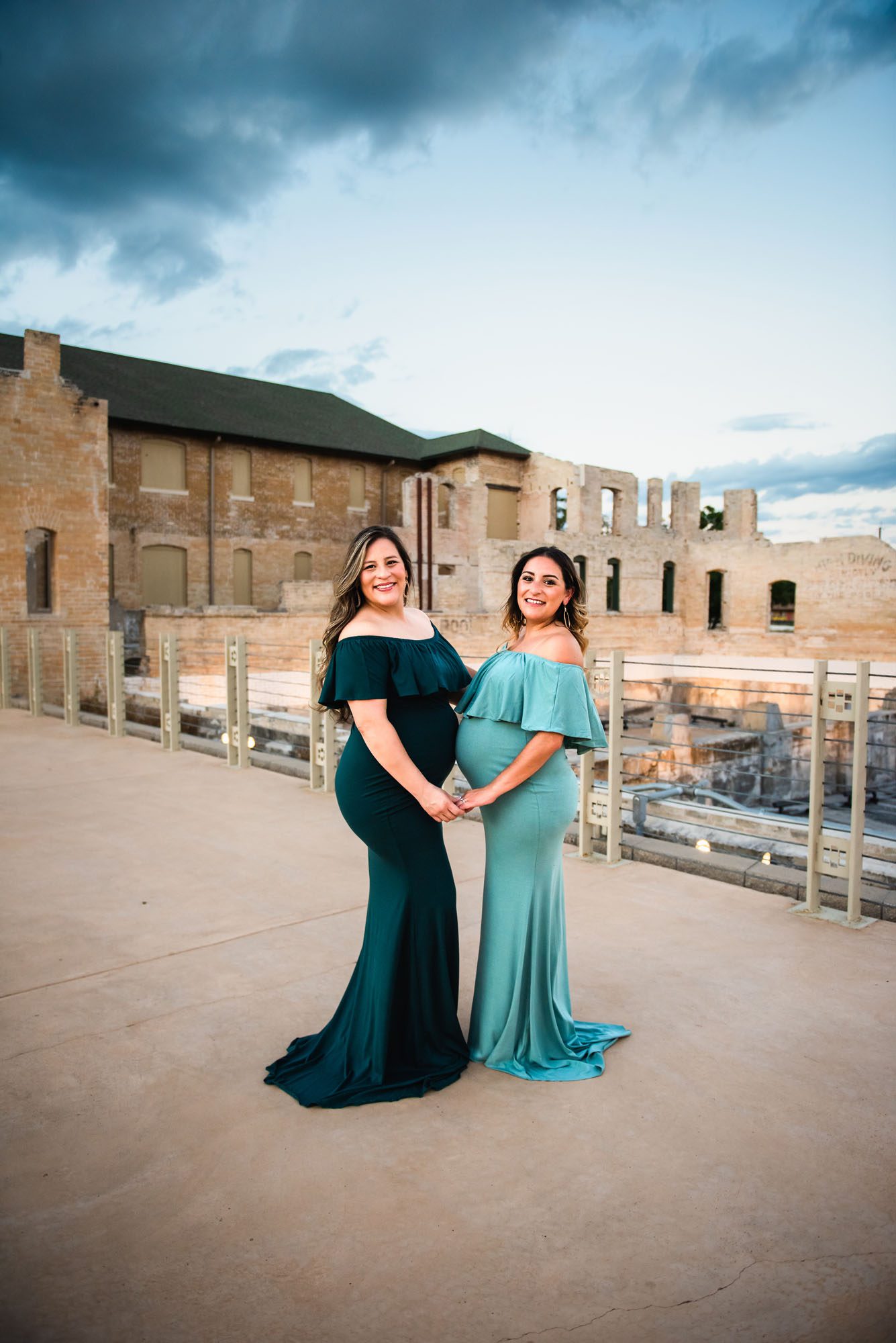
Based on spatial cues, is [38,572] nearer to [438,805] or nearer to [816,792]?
Result: [816,792]

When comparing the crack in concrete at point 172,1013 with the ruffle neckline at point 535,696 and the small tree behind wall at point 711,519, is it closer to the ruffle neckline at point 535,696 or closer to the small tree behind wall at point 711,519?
the ruffle neckline at point 535,696

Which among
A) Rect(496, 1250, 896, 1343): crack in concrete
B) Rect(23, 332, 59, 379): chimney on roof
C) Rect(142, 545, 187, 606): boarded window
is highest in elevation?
Rect(23, 332, 59, 379): chimney on roof

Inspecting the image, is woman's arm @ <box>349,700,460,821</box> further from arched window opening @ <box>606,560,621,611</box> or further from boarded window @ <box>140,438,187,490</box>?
arched window opening @ <box>606,560,621,611</box>

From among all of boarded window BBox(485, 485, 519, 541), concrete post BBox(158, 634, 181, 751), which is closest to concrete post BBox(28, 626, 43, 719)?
concrete post BBox(158, 634, 181, 751)

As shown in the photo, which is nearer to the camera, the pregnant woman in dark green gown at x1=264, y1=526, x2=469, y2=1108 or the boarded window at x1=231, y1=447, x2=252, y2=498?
the pregnant woman in dark green gown at x1=264, y1=526, x2=469, y2=1108

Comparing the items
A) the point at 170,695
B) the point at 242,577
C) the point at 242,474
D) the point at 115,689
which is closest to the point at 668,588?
the point at 242,577

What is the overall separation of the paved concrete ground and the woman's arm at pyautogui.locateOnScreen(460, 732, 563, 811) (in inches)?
35.2

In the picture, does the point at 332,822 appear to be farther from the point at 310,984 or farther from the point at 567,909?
the point at 310,984

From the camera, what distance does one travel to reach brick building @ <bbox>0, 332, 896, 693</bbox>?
1004 inches

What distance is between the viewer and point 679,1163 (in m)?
2.31

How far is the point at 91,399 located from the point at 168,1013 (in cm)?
1753

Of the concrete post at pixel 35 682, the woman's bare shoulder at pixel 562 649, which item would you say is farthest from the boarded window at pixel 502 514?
the woman's bare shoulder at pixel 562 649

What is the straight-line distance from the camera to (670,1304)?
1820 millimetres

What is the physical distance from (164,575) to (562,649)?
25.4m
